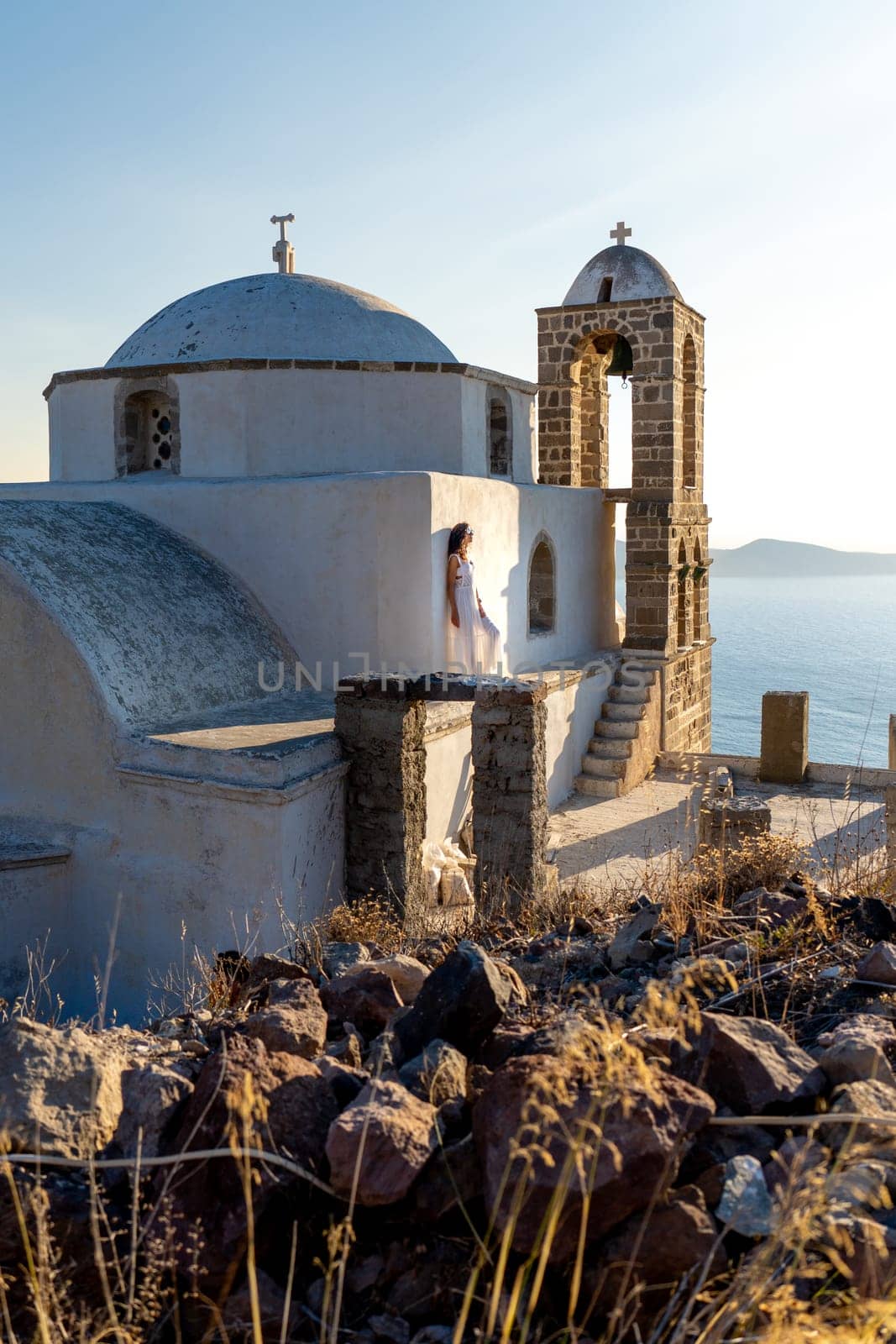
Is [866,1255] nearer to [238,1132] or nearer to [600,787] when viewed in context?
[238,1132]

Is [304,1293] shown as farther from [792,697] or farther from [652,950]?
[792,697]

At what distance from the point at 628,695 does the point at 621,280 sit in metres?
5.49

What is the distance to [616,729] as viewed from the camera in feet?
44.4

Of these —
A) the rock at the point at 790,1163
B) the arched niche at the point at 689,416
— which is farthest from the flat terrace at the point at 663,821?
the rock at the point at 790,1163

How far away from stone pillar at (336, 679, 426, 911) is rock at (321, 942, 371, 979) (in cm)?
321

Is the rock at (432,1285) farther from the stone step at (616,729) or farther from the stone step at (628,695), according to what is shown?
the stone step at (628,695)

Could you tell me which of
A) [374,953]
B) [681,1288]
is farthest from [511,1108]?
[374,953]

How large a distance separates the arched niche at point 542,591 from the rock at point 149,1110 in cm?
1094

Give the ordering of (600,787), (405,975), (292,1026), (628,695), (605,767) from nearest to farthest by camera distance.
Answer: (292,1026)
(405,975)
(600,787)
(605,767)
(628,695)

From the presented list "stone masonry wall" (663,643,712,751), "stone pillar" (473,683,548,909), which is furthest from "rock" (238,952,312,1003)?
"stone masonry wall" (663,643,712,751)

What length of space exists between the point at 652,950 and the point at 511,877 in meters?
3.88

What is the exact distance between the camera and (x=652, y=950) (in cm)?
417

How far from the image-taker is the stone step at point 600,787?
12.9m

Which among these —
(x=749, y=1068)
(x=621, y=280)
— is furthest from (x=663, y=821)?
(x=749, y=1068)
